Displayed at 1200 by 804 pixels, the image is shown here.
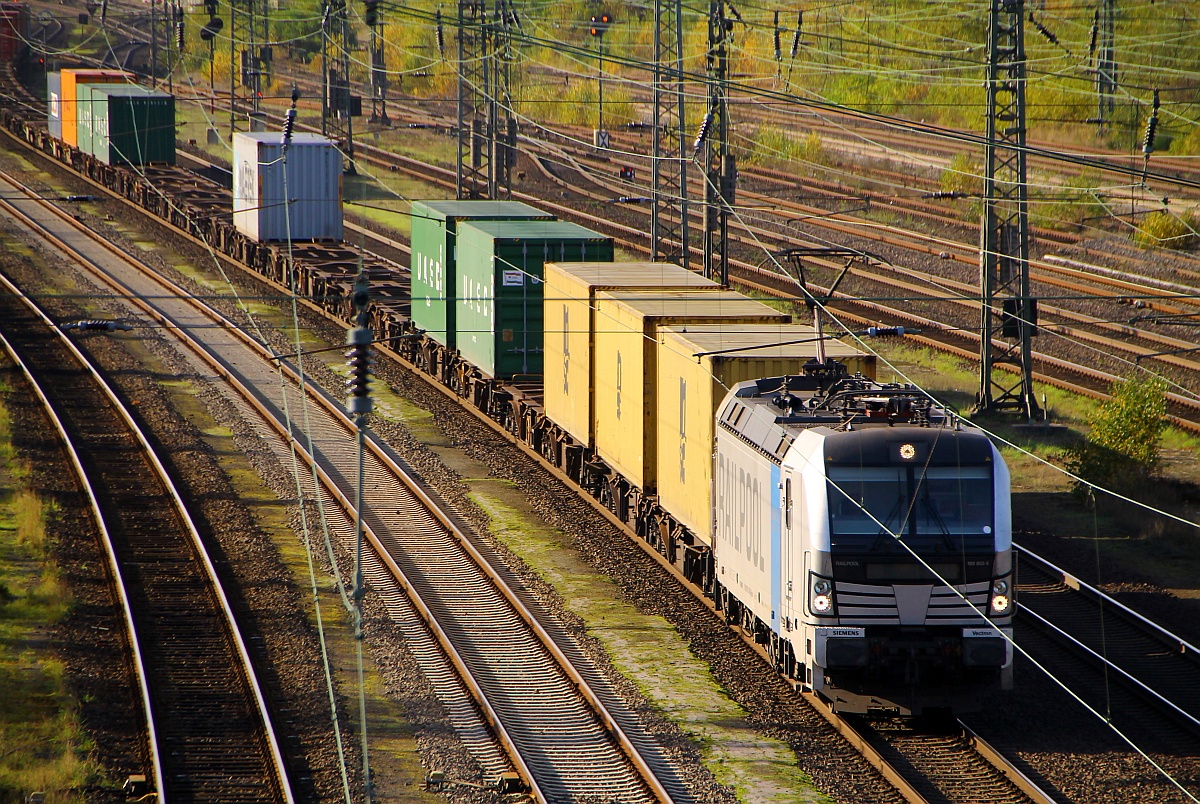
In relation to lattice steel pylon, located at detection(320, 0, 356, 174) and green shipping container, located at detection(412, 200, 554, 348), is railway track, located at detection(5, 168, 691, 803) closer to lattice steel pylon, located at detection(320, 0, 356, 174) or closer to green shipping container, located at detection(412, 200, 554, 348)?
green shipping container, located at detection(412, 200, 554, 348)

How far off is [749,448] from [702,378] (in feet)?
7.87

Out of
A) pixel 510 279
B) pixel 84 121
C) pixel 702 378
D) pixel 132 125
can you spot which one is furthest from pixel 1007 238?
pixel 84 121

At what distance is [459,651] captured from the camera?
19.5 m

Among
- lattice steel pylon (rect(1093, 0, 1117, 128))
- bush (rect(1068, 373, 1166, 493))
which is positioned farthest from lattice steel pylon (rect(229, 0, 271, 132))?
bush (rect(1068, 373, 1166, 493))

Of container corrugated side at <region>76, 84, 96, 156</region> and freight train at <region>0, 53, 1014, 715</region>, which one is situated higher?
container corrugated side at <region>76, 84, 96, 156</region>

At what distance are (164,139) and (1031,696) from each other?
49.9m

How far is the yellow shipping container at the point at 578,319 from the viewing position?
83.1ft

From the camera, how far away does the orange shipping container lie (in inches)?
2547

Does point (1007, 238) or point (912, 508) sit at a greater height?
point (1007, 238)

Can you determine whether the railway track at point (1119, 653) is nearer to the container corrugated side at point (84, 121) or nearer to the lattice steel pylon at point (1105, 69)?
the lattice steel pylon at point (1105, 69)

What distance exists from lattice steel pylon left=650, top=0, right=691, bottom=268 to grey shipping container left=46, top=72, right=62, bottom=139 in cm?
2623

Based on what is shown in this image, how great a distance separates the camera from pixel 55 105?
68.2 m

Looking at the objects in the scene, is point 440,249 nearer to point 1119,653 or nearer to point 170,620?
point 170,620

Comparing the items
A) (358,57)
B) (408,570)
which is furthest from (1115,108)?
(358,57)
